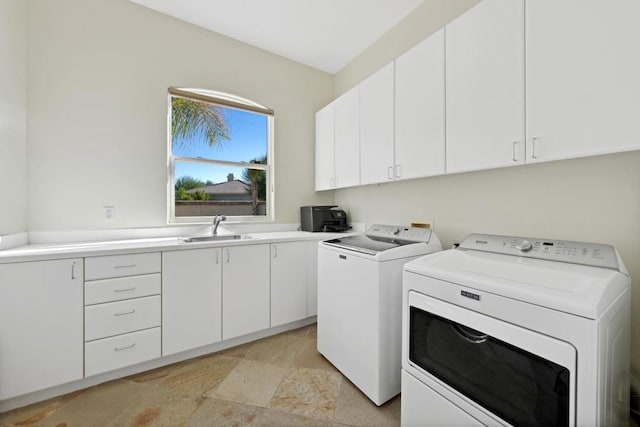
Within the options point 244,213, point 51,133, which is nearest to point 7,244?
point 51,133

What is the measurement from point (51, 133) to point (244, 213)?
5.31 feet

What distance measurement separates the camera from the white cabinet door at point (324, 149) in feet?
9.26

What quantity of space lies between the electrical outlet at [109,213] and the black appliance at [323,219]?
68.4 inches

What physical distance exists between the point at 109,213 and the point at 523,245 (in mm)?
2906

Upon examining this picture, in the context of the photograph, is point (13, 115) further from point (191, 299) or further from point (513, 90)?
point (513, 90)

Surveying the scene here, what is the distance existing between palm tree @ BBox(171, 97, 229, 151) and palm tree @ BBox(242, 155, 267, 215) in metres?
0.42

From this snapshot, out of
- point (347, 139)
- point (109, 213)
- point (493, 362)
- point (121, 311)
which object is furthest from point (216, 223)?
point (493, 362)

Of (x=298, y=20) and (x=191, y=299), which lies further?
(x=298, y=20)

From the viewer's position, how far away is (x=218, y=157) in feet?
8.78

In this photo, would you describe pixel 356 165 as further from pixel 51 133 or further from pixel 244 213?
pixel 51 133

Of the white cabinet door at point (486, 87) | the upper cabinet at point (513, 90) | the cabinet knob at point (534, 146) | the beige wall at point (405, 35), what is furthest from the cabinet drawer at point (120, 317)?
the beige wall at point (405, 35)

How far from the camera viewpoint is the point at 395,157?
202 cm

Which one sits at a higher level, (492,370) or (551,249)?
(551,249)

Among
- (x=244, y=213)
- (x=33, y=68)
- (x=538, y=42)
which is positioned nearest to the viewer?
(x=538, y=42)
